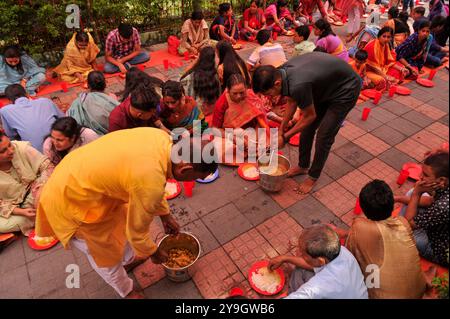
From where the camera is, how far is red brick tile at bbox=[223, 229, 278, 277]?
123 inches

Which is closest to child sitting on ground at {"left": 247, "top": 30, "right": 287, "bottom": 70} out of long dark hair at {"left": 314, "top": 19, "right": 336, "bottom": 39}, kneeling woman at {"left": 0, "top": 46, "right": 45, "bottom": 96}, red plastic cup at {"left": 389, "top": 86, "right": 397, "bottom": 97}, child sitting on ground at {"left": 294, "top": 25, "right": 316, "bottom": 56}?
child sitting on ground at {"left": 294, "top": 25, "right": 316, "bottom": 56}

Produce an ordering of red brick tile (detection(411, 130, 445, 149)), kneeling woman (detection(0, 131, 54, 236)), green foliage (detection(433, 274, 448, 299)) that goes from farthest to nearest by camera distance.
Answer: red brick tile (detection(411, 130, 445, 149)), kneeling woman (detection(0, 131, 54, 236)), green foliage (detection(433, 274, 448, 299))

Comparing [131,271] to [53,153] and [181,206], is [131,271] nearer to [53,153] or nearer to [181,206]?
[181,206]

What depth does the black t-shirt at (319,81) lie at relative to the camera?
120 inches

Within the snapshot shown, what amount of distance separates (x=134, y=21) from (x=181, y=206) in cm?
553

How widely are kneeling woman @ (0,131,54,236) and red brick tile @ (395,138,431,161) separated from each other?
4.79 metres

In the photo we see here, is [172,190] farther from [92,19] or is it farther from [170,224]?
[92,19]

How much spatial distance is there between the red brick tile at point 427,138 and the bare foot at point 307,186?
2181 millimetres

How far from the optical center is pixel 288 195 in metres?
3.92

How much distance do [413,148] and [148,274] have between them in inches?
165

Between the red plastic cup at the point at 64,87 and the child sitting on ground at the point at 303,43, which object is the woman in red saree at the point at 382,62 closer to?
the child sitting on ground at the point at 303,43

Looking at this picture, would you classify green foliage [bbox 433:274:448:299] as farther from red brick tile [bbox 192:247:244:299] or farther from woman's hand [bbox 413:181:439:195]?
red brick tile [bbox 192:247:244:299]

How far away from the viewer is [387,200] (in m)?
2.37

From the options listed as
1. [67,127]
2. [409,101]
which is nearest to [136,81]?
[67,127]
